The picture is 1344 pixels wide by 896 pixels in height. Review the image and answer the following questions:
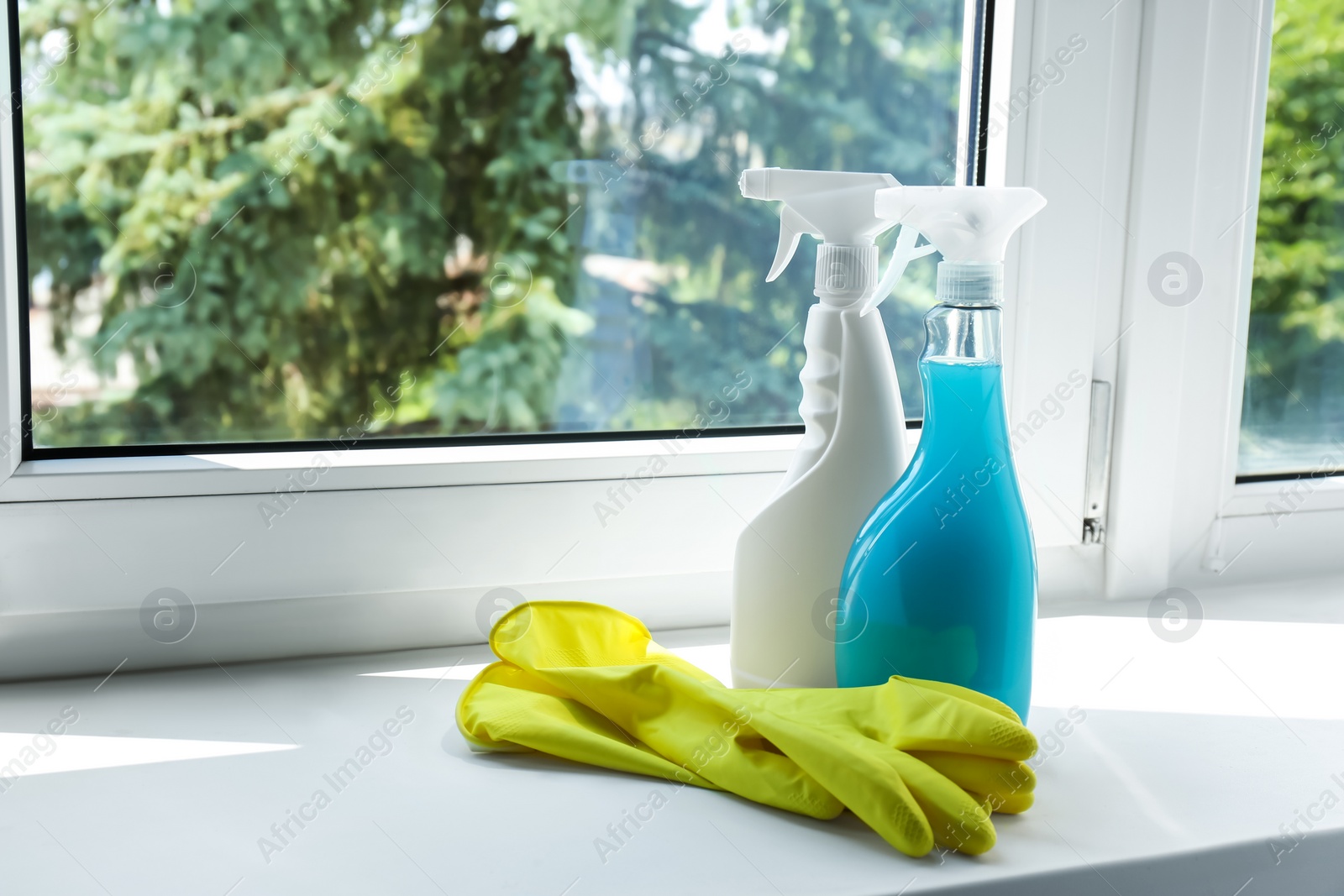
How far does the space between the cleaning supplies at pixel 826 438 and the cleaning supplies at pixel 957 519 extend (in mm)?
29

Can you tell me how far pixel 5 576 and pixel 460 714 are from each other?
298 millimetres

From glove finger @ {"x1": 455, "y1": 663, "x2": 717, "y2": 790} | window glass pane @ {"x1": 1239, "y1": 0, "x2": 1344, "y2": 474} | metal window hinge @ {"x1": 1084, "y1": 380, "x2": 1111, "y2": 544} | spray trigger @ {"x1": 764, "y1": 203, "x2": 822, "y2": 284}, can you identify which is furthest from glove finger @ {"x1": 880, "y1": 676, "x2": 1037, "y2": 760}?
window glass pane @ {"x1": 1239, "y1": 0, "x2": 1344, "y2": 474}

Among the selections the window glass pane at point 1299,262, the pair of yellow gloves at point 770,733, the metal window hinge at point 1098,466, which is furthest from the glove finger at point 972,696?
the window glass pane at point 1299,262

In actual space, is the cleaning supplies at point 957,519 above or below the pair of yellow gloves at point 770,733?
above

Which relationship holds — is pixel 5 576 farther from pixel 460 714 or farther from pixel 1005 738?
pixel 1005 738

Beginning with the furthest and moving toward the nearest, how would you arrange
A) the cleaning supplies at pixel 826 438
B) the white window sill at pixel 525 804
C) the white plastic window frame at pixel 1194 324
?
the white plastic window frame at pixel 1194 324, the cleaning supplies at pixel 826 438, the white window sill at pixel 525 804

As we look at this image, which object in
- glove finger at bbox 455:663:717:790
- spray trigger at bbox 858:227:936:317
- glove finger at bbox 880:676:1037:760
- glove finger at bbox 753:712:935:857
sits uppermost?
spray trigger at bbox 858:227:936:317

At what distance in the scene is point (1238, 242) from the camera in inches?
34.0

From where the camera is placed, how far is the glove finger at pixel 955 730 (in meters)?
0.51

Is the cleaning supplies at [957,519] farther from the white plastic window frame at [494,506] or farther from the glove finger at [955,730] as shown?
the white plastic window frame at [494,506]

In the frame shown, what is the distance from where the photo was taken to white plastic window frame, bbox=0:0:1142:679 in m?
0.68

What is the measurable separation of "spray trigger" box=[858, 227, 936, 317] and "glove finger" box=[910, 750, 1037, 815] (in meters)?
0.23

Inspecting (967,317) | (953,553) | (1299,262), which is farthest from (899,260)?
(1299,262)

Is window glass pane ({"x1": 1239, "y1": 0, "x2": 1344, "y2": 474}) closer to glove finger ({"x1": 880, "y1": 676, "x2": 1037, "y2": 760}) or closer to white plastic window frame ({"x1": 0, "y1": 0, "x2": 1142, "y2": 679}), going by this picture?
white plastic window frame ({"x1": 0, "y1": 0, "x2": 1142, "y2": 679})
